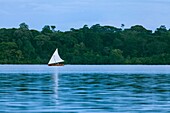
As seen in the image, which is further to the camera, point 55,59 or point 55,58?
point 55,58

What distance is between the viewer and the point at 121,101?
38.4 meters

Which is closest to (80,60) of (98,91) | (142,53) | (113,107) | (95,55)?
(95,55)

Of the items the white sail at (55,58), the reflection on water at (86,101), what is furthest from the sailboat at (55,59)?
the reflection on water at (86,101)

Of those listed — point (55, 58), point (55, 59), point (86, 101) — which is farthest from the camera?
point (55, 58)

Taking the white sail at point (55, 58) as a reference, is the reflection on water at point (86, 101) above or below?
below

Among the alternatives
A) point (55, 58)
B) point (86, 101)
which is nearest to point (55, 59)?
point (55, 58)

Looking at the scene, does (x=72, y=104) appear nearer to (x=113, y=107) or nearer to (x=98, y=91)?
(x=113, y=107)

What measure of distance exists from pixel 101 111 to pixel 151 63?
159m

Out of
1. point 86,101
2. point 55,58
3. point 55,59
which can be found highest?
point 55,58

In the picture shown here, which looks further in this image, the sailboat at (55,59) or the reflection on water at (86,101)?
the sailboat at (55,59)

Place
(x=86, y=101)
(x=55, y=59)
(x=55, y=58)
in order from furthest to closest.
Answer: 1. (x=55, y=58)
2. (x=55, y=59)
3. (x=86, y=101)

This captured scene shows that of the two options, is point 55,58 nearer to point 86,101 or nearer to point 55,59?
point 55,59

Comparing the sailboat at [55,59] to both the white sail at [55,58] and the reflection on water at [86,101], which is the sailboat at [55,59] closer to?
the white sail at [55,58]

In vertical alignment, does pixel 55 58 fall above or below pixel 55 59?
above
